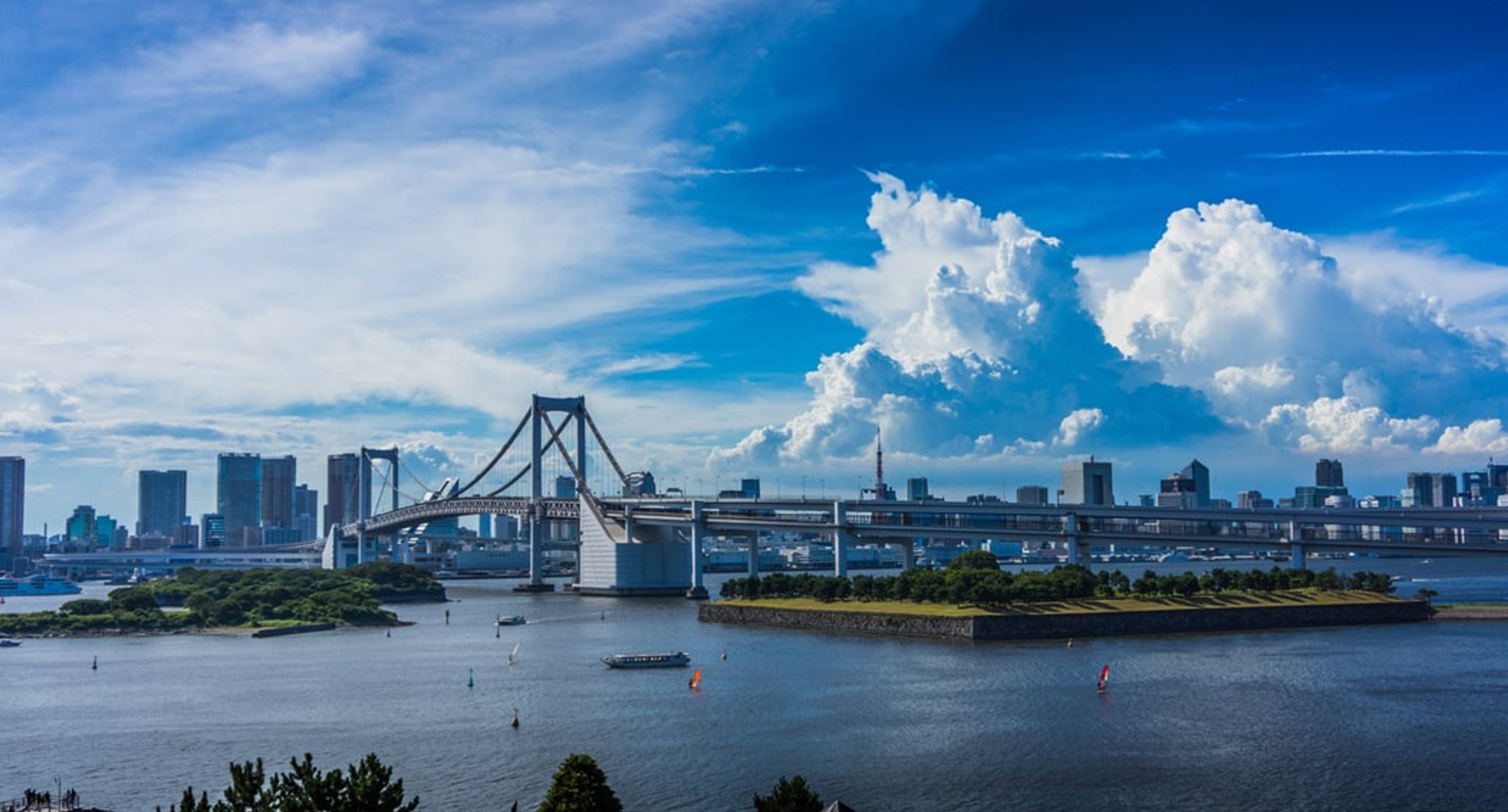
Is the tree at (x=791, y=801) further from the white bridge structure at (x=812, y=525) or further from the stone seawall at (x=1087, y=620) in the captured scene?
the white bridge structure at (x=812, y=525)

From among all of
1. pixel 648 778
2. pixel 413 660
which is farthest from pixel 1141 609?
pixel 648 778

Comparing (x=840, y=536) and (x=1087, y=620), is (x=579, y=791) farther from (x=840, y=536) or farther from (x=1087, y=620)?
(x=840, y=536)

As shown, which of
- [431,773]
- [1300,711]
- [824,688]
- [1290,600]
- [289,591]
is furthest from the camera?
[289,591]

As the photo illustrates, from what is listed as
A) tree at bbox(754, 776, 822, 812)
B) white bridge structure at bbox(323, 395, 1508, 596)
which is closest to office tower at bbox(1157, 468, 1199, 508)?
white bridge structure at bbox(323, 395, 1508, 596)

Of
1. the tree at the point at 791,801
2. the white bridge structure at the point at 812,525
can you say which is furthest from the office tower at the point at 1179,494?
the tree at the point at 791,801

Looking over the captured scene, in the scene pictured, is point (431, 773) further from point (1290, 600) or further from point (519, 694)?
point (1290, 600)
